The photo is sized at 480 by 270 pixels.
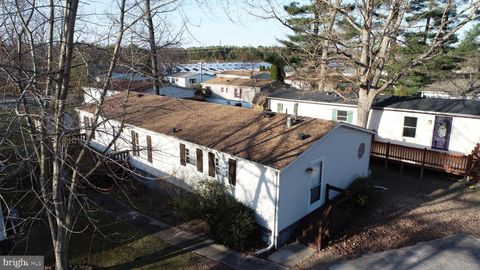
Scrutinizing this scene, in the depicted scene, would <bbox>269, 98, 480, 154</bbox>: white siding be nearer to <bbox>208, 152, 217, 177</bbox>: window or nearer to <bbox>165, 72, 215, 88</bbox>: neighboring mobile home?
<bbox>208, 152, 217, 177</bbox>: window

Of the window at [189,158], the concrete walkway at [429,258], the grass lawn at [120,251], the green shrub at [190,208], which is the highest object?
the window at [189,158]

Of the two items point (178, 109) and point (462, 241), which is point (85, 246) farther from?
point (462, 241)

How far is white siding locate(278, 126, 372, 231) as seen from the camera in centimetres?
1093

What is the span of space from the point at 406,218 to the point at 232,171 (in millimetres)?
6560

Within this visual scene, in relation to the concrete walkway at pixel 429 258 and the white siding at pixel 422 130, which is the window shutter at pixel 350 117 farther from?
the concrete walkway at pixel 429 258

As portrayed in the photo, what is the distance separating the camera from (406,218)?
1249 cm

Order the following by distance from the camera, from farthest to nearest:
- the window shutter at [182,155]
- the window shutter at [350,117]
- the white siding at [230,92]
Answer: the white siding at [230,92] → the window shutter at [350,117] → the window shutter at [182,155]

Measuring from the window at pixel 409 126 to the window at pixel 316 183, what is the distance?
9.04 metres

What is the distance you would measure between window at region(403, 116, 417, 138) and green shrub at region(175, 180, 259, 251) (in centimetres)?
1170

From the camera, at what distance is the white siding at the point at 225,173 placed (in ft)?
35.8

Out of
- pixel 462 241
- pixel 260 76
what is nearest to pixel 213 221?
pixel 462 241

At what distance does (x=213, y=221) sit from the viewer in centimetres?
1121

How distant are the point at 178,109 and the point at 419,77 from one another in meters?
24.9

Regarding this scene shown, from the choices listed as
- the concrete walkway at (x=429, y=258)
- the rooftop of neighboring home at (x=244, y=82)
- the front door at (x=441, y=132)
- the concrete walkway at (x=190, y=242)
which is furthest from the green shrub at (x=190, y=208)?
the rooftop of neighboring home at (x=244, y=82)
